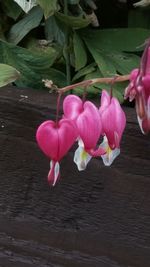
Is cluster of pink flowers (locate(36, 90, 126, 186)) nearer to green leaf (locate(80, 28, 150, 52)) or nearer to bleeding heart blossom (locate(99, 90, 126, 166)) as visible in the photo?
bleeding heart blossom (locate(99, 90, 126, 166))

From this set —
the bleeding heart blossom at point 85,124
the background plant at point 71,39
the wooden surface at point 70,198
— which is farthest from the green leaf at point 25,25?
the bleeding heart blossom at point 85,124

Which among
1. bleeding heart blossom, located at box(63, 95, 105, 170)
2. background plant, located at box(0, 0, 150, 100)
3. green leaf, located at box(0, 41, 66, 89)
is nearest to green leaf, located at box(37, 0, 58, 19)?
background plant, located at box(0, 0, 150, 100)

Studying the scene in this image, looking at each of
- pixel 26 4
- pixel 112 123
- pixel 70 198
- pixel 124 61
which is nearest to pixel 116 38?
pixel 124 61

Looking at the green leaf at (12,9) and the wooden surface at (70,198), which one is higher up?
the green leaf at (12,9)

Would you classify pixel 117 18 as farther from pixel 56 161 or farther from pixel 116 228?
pixel 56 161

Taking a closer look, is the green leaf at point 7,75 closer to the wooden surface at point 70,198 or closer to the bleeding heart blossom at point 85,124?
the wooden surface at point 70,198

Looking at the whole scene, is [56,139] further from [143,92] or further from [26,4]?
[26,4]

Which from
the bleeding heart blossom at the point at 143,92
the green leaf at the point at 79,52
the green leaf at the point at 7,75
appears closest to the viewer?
the bleeding heart blossom at the point at 143,92
